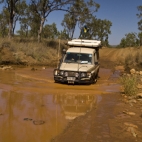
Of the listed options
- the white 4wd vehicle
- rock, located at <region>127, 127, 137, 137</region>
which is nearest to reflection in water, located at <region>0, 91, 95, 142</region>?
Answer: rock, located at <region>127, 127, 137, 137</region>

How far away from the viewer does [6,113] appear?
6.76m

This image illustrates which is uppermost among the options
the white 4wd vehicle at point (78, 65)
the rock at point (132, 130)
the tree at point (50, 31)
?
the tree at point (50, 31)

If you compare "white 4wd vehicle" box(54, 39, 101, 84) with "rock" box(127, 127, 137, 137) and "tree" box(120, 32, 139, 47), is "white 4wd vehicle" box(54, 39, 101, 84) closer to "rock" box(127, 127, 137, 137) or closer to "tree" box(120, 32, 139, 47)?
"rock" box(127, 127, 137, 137)

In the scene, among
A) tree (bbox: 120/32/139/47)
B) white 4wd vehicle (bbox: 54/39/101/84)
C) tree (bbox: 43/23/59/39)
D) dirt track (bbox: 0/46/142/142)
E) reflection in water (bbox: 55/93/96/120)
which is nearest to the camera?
dirt track (bbox: 0/46/142/142)

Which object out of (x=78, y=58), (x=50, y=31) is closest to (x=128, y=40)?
(x=50, y=31)

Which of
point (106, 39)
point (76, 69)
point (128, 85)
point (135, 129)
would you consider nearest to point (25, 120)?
point (135, 129)

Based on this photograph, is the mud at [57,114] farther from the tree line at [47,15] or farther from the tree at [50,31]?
the tree at [50,31]

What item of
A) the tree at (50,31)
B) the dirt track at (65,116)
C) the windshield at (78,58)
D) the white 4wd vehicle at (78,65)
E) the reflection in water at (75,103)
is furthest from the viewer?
the tree at (50,31)

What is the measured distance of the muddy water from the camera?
17.7 feet

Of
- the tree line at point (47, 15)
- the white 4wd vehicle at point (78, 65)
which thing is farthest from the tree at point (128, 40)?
the white 4wd vehicle at point (78, 65)

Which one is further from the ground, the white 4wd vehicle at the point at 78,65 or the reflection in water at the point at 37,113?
the white 4wd vehicle at the point at 78,65

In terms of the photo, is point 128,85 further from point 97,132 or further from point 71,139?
point 71,139

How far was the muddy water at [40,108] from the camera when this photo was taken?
17.7 feet

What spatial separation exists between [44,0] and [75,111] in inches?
912
